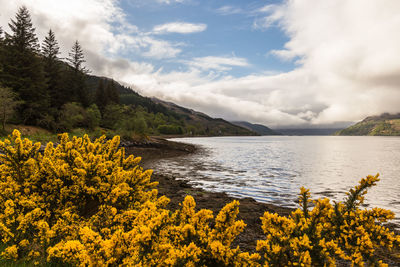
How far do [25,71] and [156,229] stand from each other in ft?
168

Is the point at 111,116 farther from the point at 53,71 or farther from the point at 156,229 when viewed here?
the point at 156,229

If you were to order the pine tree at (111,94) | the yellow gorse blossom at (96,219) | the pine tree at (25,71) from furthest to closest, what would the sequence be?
1. the pine tree at (111,94)
2. the pine tree at (25,71)
3. the yellow gorse blossom at (96,219)

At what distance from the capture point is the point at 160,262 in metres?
2.76

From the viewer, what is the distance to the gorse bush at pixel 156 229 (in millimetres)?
2693

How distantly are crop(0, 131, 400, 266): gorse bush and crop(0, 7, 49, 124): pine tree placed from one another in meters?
43.3

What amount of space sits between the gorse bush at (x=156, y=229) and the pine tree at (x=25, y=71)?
4327 cm

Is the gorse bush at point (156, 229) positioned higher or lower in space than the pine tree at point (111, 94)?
lower

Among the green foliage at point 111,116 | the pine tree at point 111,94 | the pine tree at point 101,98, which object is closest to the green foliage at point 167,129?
the pine tree at point 111,94

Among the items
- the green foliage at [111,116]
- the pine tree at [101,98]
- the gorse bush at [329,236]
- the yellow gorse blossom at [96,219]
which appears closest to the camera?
the gorse bush at [329,236]

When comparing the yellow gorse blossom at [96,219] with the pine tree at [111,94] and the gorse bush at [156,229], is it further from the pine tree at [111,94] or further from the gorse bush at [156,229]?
the pine tree at [111,94]

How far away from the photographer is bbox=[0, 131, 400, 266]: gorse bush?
2.69m

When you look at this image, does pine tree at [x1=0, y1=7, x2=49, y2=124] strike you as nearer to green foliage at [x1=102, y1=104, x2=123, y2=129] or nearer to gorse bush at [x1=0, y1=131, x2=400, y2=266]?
green foliage at [x1=102, y1=104, x2=123, y2=129]

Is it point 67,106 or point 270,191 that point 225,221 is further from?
point 67,106

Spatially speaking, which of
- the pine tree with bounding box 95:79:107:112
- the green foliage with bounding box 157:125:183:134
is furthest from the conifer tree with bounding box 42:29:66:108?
the green foliage with bounding box 157:125:183:134
